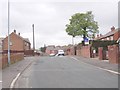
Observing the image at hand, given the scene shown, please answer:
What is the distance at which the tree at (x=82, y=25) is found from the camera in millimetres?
94375

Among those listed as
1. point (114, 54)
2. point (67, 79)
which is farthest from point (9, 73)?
point (114, 54)

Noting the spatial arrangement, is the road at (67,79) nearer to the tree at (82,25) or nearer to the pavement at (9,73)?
the pavement at (9,73)

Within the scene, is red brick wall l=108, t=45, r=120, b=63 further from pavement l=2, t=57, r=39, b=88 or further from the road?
the road

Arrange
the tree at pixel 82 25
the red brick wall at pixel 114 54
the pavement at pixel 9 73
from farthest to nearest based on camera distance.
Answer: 1. the tree at pixel 82 25
2. the red brick wall at pixel 114 54
3. the pavement at pixel 9 73

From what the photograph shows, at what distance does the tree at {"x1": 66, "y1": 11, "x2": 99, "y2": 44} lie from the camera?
310 feet

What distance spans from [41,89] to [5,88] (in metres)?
2.05

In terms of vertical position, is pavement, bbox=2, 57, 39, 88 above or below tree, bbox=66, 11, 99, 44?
below

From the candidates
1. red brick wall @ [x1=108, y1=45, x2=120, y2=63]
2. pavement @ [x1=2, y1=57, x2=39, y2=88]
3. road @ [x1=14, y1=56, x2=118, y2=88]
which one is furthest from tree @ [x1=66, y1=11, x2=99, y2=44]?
road @ [x1=14, y1=56, x2=118, y2=88]

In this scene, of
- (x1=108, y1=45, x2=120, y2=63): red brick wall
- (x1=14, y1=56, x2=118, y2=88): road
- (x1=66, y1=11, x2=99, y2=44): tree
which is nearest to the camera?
(x1=14, y1=56, x2=118, y2=88): road

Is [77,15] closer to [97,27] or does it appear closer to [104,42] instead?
[97,27]

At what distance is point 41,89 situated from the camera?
14.5m

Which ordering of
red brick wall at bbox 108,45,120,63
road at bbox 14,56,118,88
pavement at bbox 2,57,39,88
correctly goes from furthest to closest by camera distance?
red brick wall at bbox 108,45,120,63 → pavement at bbox 2,57,39,88 → road at bbox 14,56,118,88

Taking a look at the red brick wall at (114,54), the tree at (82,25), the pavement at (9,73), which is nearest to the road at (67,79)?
the pavement at (9,73)

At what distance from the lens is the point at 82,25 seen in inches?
3718
